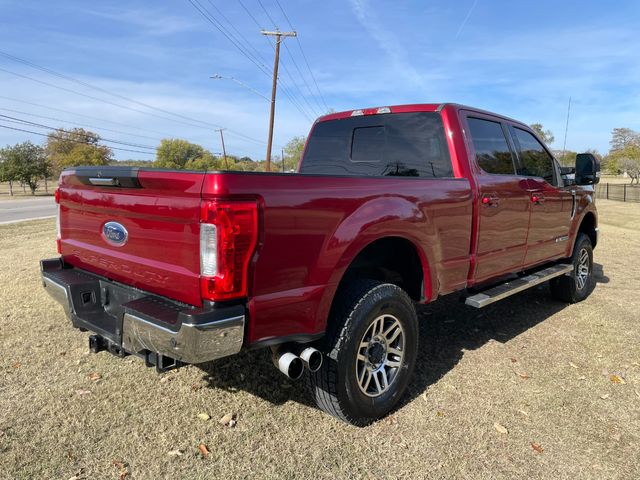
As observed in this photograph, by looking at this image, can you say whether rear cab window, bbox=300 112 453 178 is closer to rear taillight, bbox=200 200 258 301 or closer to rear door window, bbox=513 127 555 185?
rear door window, bbox=513 127 555 185

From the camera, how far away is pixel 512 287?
13.5 feet

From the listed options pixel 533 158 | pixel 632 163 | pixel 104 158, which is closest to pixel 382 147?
pixel 533 158

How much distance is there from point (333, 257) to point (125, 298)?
49.0 inches

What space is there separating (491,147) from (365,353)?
230 cm

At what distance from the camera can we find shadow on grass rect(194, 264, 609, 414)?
3435mm

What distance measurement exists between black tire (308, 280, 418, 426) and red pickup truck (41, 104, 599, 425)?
10mm

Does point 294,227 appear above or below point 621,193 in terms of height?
below

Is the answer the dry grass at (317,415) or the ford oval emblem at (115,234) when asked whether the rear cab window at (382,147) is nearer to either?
the dry grass at (317,415)

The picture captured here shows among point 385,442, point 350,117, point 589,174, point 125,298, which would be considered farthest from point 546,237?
point 125,298

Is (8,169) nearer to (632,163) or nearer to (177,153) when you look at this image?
(177,153)

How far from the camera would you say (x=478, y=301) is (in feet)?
11.9

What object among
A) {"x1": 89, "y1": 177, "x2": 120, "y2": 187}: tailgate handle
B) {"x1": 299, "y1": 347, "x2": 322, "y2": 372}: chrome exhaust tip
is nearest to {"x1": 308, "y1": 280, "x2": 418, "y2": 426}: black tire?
{"x1": 299, "y1": 347, "x2": 322, "y2": 372}: chrome exhaust tip

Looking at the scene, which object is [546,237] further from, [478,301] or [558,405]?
[558,405]

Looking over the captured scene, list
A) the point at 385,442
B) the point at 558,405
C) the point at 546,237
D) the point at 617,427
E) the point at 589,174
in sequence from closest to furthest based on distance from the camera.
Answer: the point at 385,442 < the point at 617,427 < the point at 558,405 < the point at 546,237 < the point at 589,174
